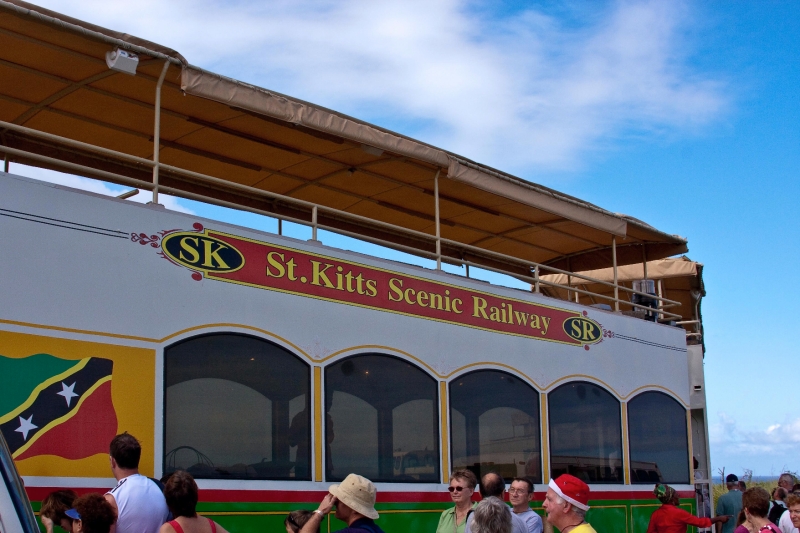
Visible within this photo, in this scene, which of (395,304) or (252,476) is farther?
(395,304)

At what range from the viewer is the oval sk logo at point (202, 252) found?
7.10 meters

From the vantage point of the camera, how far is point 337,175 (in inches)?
408

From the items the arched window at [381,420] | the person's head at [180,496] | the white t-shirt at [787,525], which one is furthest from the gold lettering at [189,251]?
the white t-shirt at [787,525]

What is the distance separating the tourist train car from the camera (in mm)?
6391

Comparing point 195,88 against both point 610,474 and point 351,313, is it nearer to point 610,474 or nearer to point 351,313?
point 351,313

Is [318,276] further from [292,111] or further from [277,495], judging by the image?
[277,495]

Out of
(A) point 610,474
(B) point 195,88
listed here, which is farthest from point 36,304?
(A) point 610,474

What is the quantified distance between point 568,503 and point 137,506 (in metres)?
2.47

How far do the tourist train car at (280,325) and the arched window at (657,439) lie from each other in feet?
0.12

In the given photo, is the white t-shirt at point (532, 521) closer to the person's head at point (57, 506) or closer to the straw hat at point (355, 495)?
the straw hat at point (355, 495)

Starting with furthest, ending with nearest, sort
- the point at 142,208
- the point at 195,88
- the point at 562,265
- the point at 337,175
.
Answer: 1. the point at 562,265
2. the point at 337,175
3. the point at 195,88
4. the point at 142,208

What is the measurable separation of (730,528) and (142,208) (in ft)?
27.1

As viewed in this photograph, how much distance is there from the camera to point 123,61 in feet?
23.3

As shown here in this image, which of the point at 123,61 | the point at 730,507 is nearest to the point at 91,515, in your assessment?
the point at 123,61
